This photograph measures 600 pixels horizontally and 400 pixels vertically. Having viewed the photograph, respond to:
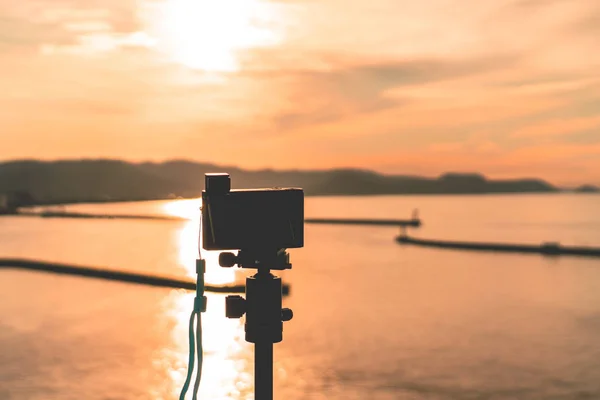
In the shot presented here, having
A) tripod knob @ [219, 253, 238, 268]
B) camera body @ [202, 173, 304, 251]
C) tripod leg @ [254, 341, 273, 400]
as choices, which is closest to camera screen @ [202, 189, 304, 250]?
camera body @ [202, 173, 304, 251]

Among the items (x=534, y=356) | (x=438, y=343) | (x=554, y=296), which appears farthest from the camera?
(x=554, y=296)

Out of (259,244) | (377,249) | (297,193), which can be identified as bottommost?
(377,249)

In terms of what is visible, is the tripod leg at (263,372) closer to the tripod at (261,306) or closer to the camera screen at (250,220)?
the tripod at (261,306)

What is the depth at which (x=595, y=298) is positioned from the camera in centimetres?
4459

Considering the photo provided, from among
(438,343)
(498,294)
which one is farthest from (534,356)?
(498,294)

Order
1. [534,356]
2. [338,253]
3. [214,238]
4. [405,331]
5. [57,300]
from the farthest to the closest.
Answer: [338,253] < [57,300] < [405,331] < [534,356] < [214,238]

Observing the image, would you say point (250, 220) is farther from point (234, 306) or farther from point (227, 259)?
point (234, 306)

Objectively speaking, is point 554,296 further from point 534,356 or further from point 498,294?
point 534,356

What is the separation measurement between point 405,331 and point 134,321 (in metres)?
12.7

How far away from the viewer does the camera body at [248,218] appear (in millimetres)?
3357

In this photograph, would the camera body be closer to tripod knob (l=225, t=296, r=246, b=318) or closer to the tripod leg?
tripod knob (l=225, t=296, r=246, b=318)

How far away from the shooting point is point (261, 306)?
3.54 metres

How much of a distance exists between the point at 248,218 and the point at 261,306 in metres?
0.52

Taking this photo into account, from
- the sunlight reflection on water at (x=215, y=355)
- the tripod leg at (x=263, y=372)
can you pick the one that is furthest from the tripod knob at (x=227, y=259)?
the sunlight reflection on water at (x=215, y=355)
